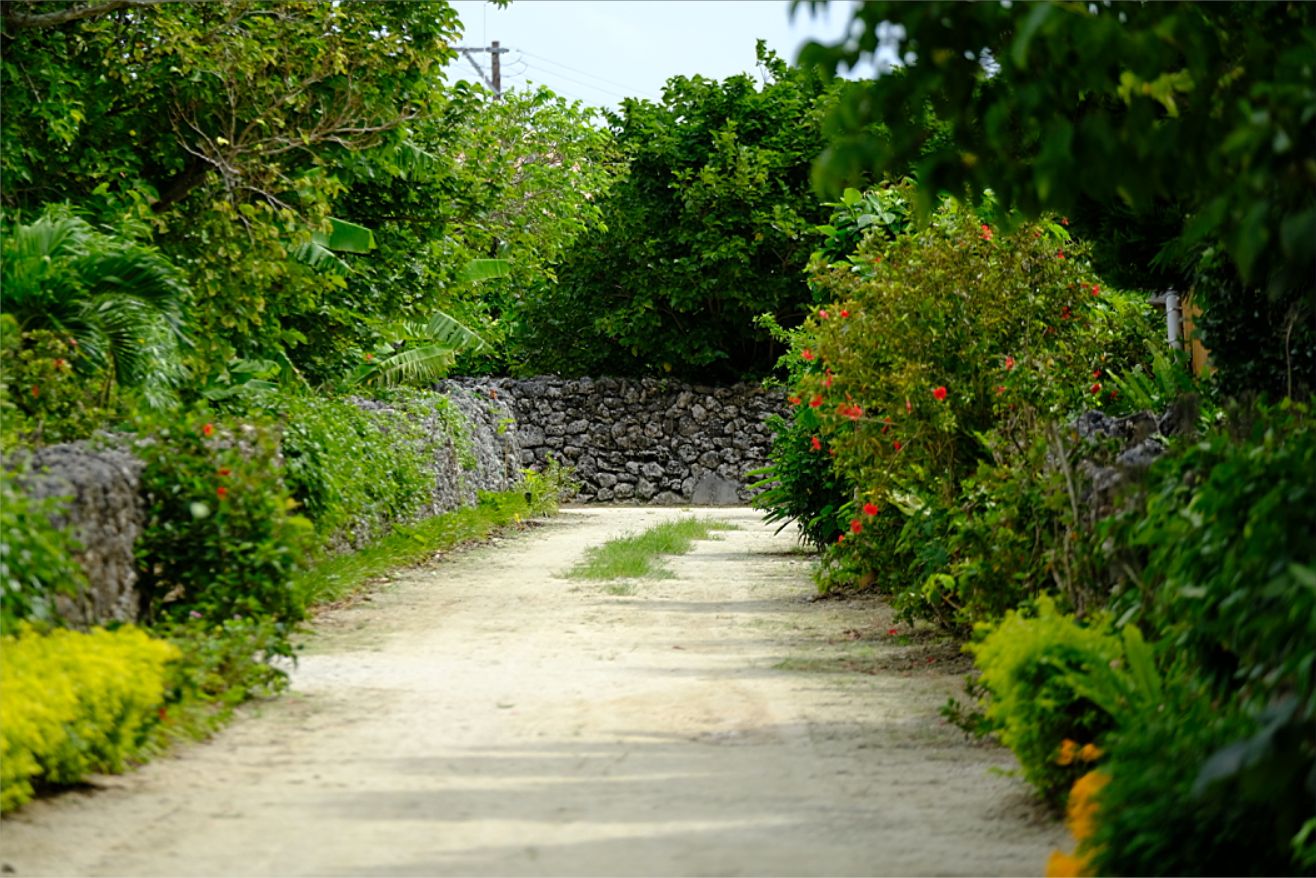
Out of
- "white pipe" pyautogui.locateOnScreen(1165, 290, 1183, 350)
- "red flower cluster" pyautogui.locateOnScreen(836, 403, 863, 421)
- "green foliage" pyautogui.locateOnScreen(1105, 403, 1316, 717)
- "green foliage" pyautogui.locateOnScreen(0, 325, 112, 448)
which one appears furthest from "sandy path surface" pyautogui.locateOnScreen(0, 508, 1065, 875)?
"white pipe" pyautogui.locateOnScreen(1165, 290, 1183, 350)

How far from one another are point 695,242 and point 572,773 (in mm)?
27027

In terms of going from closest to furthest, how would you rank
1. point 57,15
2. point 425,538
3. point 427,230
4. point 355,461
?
point 57,15
point 355,461
point 425,538
point 427,230

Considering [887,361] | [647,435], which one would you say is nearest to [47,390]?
[887,361]

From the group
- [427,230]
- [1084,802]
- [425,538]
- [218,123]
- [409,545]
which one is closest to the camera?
[1084,802]

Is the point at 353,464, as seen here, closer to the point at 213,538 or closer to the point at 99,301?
the point at 99,301

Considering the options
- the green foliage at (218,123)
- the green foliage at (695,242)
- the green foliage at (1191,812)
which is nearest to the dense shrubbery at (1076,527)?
the green foliage at (1191,812)

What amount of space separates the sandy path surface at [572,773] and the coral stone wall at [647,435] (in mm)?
22751

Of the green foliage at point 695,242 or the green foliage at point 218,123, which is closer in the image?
the green foliage at point 218,123

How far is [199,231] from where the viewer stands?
15.5m

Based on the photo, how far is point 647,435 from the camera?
34625 mm

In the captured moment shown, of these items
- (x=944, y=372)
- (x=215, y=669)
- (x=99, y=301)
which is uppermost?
(x=99, y=301)

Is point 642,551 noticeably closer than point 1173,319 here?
No

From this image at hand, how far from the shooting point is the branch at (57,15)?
13922mm

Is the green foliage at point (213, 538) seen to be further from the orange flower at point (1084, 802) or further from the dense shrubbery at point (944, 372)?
the orange flower at point (1084, 802)
